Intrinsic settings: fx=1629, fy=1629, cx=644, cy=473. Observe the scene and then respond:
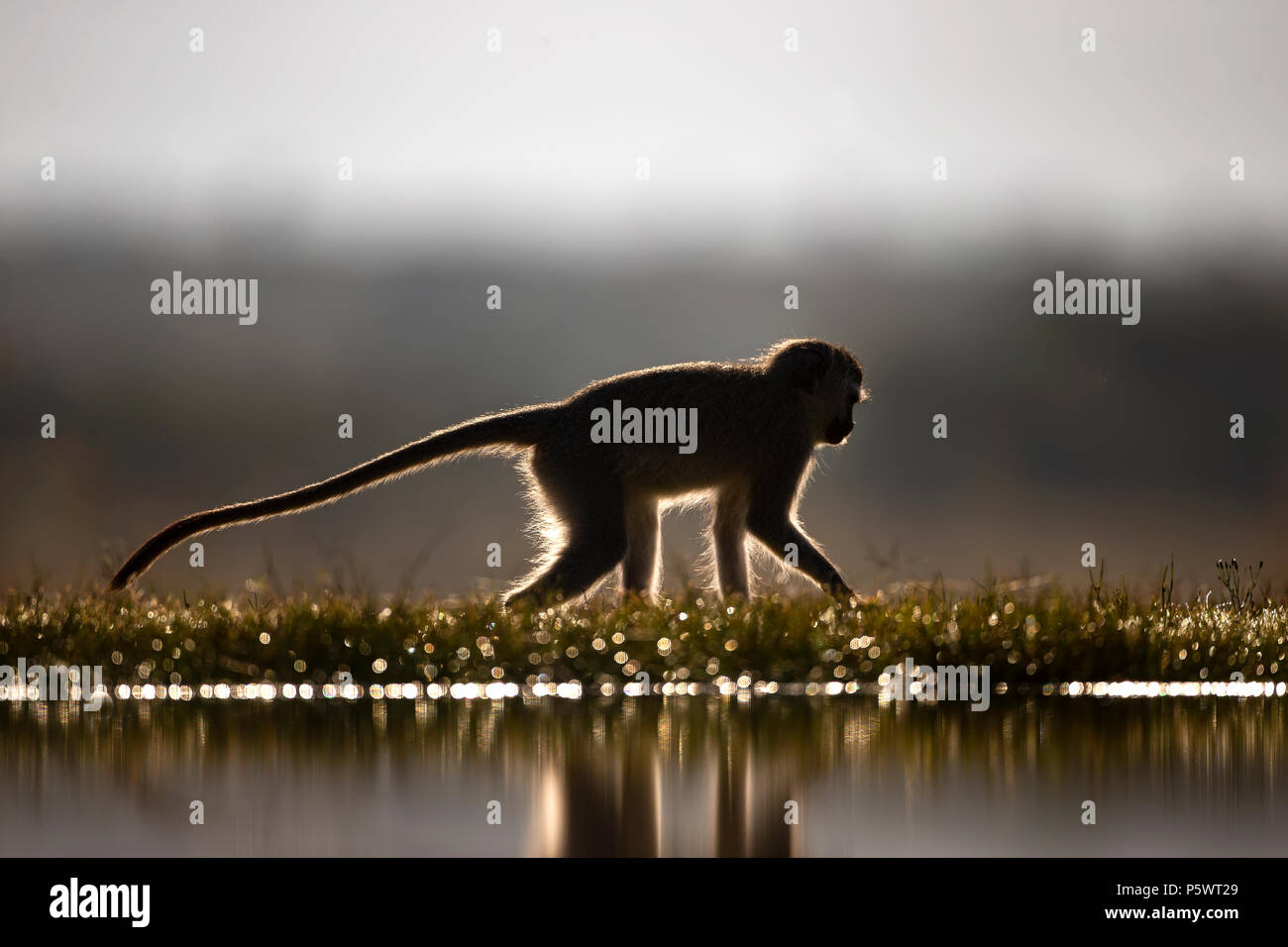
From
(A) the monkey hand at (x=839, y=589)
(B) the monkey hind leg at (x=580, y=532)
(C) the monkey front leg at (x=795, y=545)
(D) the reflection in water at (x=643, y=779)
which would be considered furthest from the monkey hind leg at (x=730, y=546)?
(D) the reflection in water at (x=643, y=779)

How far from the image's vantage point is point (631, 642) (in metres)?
9.96

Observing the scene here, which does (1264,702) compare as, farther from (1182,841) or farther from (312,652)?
(312,652)

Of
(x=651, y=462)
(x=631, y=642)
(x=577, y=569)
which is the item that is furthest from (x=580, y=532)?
(x=631, y=642)

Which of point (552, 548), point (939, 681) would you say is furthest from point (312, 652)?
point (939, 681)

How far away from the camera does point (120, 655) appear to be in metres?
10.0

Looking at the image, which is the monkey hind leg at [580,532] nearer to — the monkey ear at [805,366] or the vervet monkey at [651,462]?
the vervet monkey at [651,462]

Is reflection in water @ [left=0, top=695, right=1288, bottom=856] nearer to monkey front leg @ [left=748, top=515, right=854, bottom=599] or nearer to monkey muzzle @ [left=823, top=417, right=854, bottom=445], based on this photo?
monkey front leg @ [left=748, top=515, right=854, bottom=599]

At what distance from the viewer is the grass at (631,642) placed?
982cm

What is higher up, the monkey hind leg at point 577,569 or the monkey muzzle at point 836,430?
the monkey muzzle at point 836,430

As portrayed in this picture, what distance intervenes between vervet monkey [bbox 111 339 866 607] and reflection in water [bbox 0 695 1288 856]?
88.0 inches

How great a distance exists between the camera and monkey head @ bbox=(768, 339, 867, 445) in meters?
12.6

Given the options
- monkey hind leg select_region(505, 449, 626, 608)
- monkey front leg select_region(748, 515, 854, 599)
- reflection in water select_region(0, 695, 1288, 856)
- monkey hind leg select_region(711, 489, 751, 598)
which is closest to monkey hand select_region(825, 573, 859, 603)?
monkey front leg select_region(748, 515, 854, 599)

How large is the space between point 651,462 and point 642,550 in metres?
0.93

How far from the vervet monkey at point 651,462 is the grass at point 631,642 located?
613 mm
